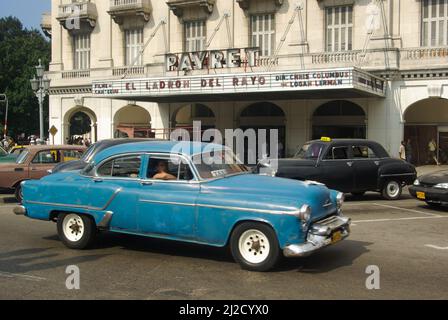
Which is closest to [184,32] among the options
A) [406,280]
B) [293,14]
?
[293,14]

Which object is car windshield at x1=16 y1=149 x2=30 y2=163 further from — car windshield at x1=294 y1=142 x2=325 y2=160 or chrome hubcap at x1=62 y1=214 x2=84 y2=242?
car windshield at x1=294 y1=142 x2=325 y2=160

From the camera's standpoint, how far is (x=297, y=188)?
698 centimetres

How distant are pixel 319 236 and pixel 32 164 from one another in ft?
32.8

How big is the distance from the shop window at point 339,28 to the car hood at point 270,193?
65.8 feet

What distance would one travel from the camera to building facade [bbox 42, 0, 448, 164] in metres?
24.0

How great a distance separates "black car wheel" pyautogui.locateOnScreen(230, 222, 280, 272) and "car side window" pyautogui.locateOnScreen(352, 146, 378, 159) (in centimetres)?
791

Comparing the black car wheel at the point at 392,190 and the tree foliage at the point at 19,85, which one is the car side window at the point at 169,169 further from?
the tree foliage at the point at 19,85

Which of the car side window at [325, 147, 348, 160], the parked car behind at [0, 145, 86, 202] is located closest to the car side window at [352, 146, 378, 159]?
the car side window at [325, 147, 348, 160]

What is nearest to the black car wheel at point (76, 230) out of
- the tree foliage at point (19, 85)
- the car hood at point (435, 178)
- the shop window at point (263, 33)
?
the car hood at point (435, 178)

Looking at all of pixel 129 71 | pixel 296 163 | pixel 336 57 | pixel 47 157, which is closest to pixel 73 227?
pixel 296 163

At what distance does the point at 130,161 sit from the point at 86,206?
3.09ft

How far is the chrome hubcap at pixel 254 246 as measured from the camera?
267 inches

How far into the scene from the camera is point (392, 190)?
14953 mm
